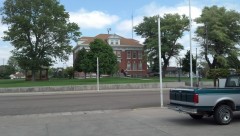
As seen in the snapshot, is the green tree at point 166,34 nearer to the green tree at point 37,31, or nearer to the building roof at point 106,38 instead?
the building roof at point 106,38

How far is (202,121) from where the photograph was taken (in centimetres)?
1362

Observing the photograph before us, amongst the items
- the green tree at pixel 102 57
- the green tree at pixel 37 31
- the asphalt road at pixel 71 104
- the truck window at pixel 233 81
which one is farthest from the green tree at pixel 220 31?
the truck window at pixel 233 81

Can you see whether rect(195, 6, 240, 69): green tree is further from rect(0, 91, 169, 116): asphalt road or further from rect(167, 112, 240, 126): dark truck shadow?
rect(167, 112, 240, 126): dark truck shadow

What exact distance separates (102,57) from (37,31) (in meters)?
14.3

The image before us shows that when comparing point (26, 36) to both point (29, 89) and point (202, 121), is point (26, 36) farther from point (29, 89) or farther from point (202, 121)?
point (202, 121)

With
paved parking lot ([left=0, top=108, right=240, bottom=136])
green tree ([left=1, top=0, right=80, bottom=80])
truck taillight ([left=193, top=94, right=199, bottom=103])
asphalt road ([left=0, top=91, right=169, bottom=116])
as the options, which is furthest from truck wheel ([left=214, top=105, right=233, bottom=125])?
green tree ([left=1, top=0, right=80, bottom=80])

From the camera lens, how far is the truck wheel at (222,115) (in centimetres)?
1247

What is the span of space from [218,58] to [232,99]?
64.4 metres

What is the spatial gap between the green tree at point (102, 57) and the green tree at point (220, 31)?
21.2 metres

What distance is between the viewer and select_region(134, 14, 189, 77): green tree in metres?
86.5

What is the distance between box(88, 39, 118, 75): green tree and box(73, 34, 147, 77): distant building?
36.2 meters

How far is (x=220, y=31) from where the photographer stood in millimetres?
73625

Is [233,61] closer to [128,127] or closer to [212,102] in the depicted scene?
[212,102]

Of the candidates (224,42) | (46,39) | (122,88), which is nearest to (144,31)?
(224,42)
